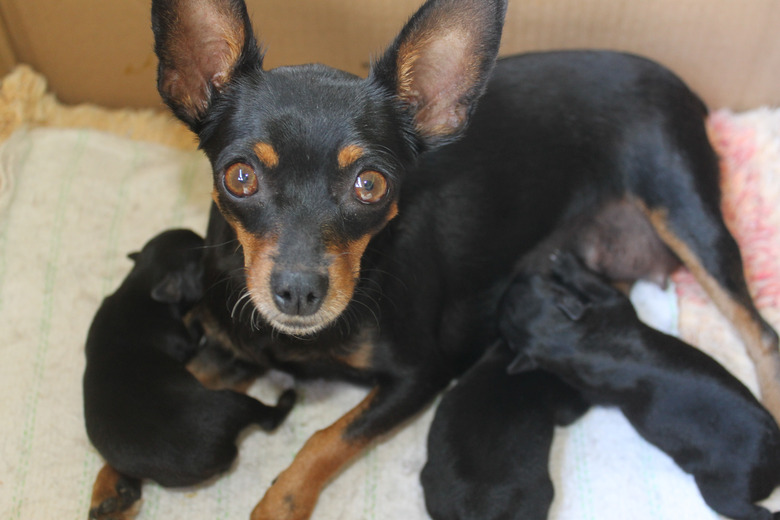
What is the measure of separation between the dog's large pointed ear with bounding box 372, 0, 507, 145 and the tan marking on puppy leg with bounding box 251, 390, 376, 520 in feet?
3.24

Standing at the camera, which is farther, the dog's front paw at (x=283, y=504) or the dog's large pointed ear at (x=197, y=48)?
the dog's front paw at (x=283, y=504)

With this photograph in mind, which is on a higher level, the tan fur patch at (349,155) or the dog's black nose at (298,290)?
the tan fur patch at (349,155)

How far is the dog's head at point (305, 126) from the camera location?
6.57 ft

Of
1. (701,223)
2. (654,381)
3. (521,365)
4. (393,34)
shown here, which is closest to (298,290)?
(521,365)

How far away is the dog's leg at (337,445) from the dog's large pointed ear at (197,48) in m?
1.05

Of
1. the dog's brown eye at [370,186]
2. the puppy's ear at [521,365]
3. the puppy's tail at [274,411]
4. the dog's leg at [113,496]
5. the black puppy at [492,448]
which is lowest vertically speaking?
the dog's leg at [113,496]

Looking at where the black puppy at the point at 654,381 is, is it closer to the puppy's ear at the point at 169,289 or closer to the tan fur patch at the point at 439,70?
the tan fur patch at the point at 439,70

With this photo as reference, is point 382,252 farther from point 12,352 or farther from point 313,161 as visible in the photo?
point 12,352

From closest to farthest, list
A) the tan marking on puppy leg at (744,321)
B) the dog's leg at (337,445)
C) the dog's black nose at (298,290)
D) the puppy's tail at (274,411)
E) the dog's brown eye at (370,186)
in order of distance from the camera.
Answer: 1. the dog's black nose at (298,290)
2. the dog's brown eye at (370,186)
3. the dog's leg at (337,445)
4. the puppy's tail at (274,411)
5. the tan marking on puppy leg at (744,321)

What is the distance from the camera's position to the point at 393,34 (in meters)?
3.40

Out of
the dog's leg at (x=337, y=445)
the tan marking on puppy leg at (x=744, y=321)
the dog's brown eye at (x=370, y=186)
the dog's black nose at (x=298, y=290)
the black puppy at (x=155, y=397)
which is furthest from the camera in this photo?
the tan marking on puppy leg at (x=744, y=321)

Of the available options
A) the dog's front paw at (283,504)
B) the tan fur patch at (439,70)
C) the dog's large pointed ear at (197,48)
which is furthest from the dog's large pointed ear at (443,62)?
the dog's front paw at (283,504)

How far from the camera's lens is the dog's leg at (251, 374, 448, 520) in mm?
2471

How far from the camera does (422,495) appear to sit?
272 cm
